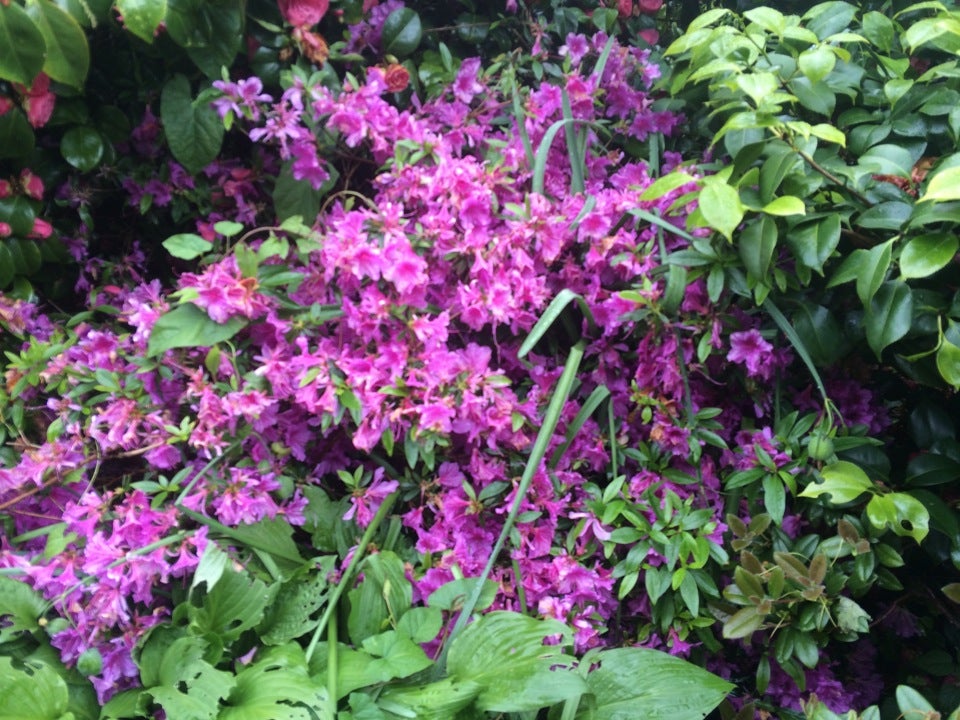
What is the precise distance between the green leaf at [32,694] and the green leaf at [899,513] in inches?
43.1

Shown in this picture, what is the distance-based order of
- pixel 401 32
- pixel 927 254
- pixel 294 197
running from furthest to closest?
pixel 401 32
pixel 294 197
pixel 927 254

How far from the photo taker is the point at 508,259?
117 centimetres

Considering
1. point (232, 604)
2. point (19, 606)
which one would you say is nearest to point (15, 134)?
point (19, 606)

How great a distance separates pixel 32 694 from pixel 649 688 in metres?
0.80

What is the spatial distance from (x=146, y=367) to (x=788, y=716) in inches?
46.8

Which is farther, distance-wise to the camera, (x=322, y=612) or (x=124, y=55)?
(x=124, y=55)

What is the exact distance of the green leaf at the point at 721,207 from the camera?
94cm

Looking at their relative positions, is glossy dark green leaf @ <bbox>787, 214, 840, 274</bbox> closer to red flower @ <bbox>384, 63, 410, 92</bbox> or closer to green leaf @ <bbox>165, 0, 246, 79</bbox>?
red flower @ <bbox>384, 63, 410, 92</bbox>

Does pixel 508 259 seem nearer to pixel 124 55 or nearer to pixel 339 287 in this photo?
pixel 339 287

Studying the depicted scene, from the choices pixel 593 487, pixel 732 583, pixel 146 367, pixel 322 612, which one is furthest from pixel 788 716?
pixel 146 367

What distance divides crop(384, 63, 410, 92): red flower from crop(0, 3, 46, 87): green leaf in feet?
1.79

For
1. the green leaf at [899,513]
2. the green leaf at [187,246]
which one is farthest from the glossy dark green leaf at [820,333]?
the green leaf at [187,246]

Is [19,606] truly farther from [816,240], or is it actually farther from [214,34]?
[816,240]

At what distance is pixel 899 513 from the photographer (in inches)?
39.1
